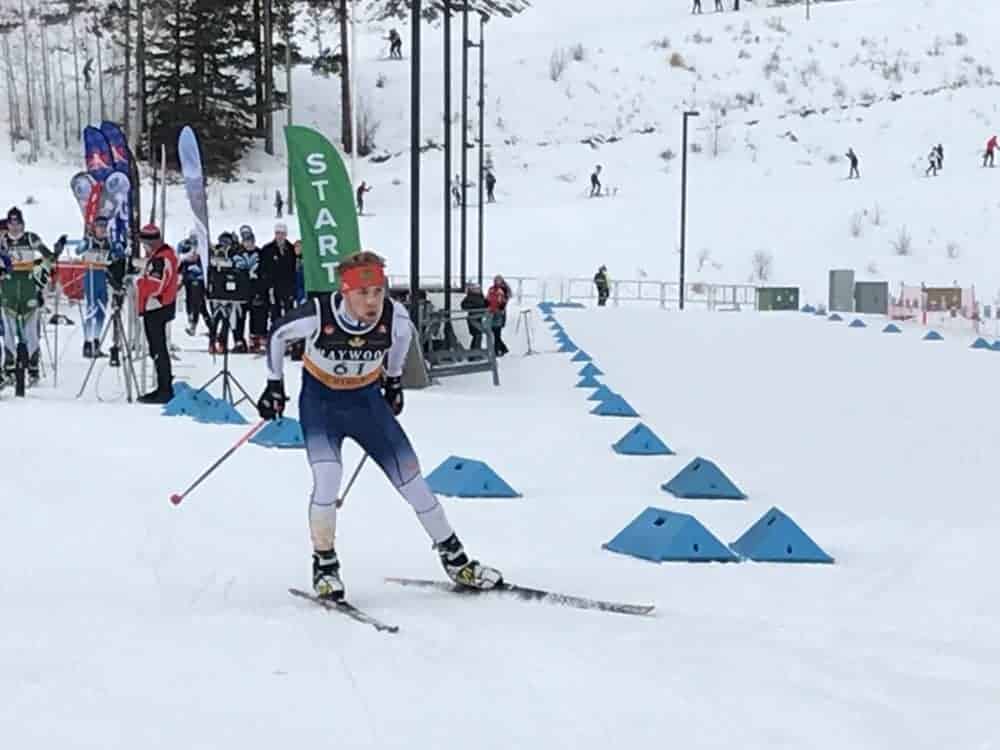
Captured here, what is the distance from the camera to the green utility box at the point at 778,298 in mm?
44938

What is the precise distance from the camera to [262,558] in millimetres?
7973

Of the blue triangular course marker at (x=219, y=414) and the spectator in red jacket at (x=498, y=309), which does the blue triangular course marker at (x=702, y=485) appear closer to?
the blue triangular course marker at (x=219, y=414)

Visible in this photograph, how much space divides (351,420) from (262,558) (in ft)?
4.77

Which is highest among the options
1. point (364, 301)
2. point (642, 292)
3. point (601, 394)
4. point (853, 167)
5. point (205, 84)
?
point (205, 84)

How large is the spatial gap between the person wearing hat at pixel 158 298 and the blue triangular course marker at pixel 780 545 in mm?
7805

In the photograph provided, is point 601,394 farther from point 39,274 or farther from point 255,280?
point 39,274

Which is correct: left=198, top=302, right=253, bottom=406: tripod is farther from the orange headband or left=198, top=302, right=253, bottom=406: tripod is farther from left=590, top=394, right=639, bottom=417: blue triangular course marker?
the orange headband

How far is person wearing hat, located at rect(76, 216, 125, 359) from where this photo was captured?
17.2 m

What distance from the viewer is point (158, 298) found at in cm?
1462

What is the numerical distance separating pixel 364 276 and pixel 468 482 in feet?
13.3

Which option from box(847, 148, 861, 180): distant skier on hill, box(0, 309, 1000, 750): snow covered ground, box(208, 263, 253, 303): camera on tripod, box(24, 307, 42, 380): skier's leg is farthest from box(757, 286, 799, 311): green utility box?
box(24, 307, 42, 380): skier's leg

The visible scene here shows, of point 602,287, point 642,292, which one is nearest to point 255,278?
point 602,287

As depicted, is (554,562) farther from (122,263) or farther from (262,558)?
(122,263)

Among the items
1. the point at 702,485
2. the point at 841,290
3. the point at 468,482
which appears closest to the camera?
the point at 468,482
